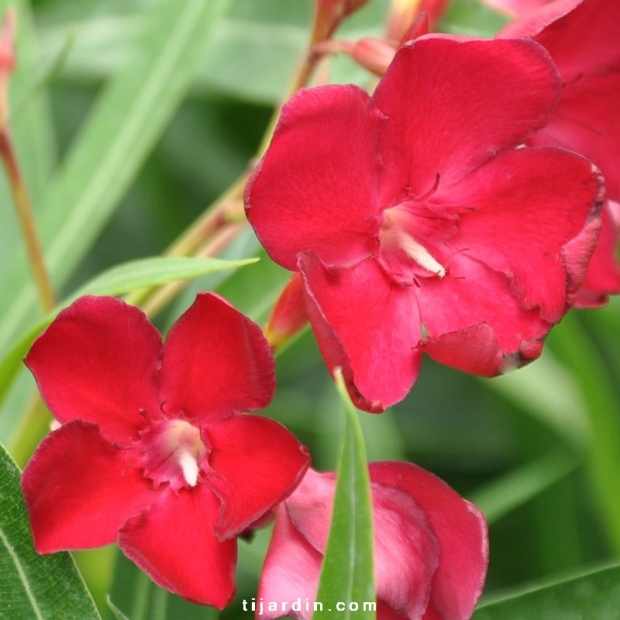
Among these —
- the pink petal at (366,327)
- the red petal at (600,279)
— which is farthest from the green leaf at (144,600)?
the red petal at (600,279)

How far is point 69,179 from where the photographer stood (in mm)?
1066

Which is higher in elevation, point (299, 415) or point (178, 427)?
point (178, 427)

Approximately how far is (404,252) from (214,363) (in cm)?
16

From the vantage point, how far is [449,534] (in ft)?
2.00

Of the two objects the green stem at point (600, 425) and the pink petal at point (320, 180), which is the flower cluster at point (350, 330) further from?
the green stem at point (600, 425)

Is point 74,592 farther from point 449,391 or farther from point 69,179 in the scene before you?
point 449,391

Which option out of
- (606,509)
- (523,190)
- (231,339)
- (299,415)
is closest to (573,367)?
(606,509)

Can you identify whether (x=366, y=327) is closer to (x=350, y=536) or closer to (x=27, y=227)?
(x=350, y=536)

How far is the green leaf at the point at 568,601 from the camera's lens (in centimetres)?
68

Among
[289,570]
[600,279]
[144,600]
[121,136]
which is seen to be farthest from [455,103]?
[121,136]

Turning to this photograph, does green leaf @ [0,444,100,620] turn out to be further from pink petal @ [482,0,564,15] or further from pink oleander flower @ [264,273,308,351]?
pink petal @ [482,0,564,15]

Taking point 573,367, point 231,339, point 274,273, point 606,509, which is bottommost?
point 606,509

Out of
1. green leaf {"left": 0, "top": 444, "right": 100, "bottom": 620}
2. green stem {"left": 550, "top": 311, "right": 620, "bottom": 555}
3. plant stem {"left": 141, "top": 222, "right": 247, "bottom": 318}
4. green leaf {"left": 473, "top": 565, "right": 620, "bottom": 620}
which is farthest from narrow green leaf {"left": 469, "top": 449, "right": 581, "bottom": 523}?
green leaf {"left": 0, "top": 444, "right": 100, "bottom": 620}

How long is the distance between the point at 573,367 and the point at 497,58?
1.87ft
